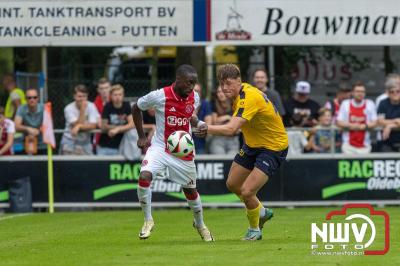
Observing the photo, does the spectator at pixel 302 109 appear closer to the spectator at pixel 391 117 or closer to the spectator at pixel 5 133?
the spectator at pixel 391 117

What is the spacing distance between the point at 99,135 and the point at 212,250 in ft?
29.1

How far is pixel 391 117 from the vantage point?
65.6 ft

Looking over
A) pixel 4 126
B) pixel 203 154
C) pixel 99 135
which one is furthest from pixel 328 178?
pixel 4 126

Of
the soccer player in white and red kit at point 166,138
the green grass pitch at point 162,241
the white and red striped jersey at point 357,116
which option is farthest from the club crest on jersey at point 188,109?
the white and red striped jersey at point 357,116

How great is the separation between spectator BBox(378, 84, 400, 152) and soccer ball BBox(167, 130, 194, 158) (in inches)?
297

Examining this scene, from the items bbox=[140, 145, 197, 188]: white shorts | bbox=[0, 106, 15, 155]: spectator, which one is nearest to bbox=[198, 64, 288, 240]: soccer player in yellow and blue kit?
bbox=[140, 145, 197, 188]: white shorts

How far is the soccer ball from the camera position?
42.7 feet

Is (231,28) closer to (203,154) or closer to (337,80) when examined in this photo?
(203,154)

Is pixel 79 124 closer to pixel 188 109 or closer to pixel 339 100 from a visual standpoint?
pixel 339 100

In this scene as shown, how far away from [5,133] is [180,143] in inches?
308

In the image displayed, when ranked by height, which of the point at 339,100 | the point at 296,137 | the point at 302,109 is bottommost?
the point at 296,137

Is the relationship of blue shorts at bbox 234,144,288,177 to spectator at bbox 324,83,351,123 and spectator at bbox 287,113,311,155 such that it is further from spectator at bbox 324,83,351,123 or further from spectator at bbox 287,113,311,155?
spectator at bbox 324,83,351,123

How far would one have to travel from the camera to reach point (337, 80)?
80.2ft

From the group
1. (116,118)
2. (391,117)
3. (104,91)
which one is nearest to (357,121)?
(391,117)
